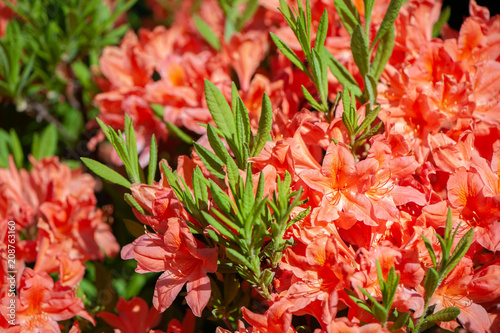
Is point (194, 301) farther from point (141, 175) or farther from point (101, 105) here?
point (101, 105)

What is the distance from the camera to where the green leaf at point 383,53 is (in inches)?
44.7

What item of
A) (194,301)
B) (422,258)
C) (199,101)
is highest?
(199,101)

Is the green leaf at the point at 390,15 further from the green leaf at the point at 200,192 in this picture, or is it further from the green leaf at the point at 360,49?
the green leaf at the point at 200,192

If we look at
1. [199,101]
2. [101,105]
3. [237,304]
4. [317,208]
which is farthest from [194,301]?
[101,105]

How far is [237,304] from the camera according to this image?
108 cm

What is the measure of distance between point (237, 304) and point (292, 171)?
0.36 meters

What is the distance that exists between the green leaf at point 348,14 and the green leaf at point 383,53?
80mm

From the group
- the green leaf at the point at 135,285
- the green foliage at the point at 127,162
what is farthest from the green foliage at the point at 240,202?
the green leaf at the point at 135,285

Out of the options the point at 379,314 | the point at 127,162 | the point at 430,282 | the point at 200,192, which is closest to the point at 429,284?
the point at 430,282

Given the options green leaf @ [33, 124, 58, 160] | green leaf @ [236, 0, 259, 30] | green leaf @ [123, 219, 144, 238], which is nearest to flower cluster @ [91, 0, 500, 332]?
green leaf @ [123, 219, 144, 238]

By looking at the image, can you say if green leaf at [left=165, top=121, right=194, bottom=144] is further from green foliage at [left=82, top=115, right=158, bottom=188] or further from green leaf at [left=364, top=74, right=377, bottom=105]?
green leaf at [left=364, top=74, right=377, bottom=105]

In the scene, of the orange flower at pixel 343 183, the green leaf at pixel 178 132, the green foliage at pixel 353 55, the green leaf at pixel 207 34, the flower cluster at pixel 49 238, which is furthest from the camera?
the green leaf at pixel 207 34

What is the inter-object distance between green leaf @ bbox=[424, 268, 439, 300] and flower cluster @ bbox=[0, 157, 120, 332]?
2.57 ft

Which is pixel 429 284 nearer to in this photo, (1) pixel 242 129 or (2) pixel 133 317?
(1) pixel 242 129
